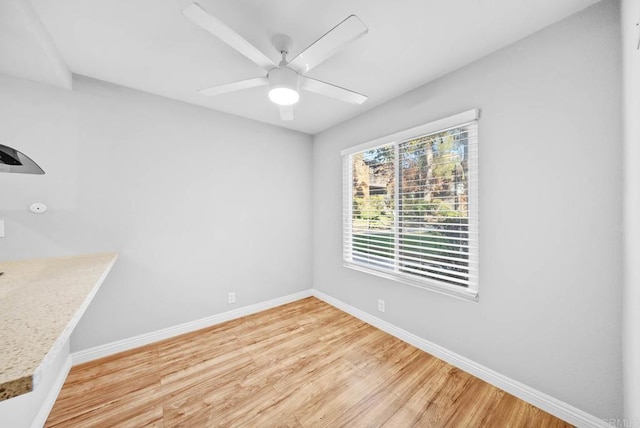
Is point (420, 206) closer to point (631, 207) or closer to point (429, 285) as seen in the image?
point (429, 285)

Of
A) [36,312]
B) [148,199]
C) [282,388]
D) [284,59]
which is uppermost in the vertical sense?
[284,59]

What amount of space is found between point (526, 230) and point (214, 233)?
2844mm

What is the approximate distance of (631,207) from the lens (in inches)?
44.9

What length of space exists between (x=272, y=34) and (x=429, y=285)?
2327 millimetres

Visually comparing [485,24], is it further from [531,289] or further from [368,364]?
[368,364]

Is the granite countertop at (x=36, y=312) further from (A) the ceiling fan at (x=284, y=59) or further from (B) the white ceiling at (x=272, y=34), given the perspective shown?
(B) the white ceiling at (x=272, y=34)

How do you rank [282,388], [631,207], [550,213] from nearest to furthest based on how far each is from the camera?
[631,207], [550,213], [282,388]

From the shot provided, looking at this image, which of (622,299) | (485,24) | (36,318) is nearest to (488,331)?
(622,299)

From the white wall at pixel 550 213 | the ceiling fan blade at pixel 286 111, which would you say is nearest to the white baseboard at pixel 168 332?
the white wall at pixel 550 213

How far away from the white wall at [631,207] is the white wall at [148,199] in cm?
292

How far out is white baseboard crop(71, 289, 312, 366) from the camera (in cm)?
209

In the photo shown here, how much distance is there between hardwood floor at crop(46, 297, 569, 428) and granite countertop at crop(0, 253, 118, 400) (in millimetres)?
934

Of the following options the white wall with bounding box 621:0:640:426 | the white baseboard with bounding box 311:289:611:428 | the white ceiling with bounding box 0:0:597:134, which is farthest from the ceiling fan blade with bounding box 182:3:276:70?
the white baseboard with bounding box 311:289:611:428

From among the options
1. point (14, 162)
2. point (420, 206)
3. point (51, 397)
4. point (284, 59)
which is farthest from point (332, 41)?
point (51, 397)
